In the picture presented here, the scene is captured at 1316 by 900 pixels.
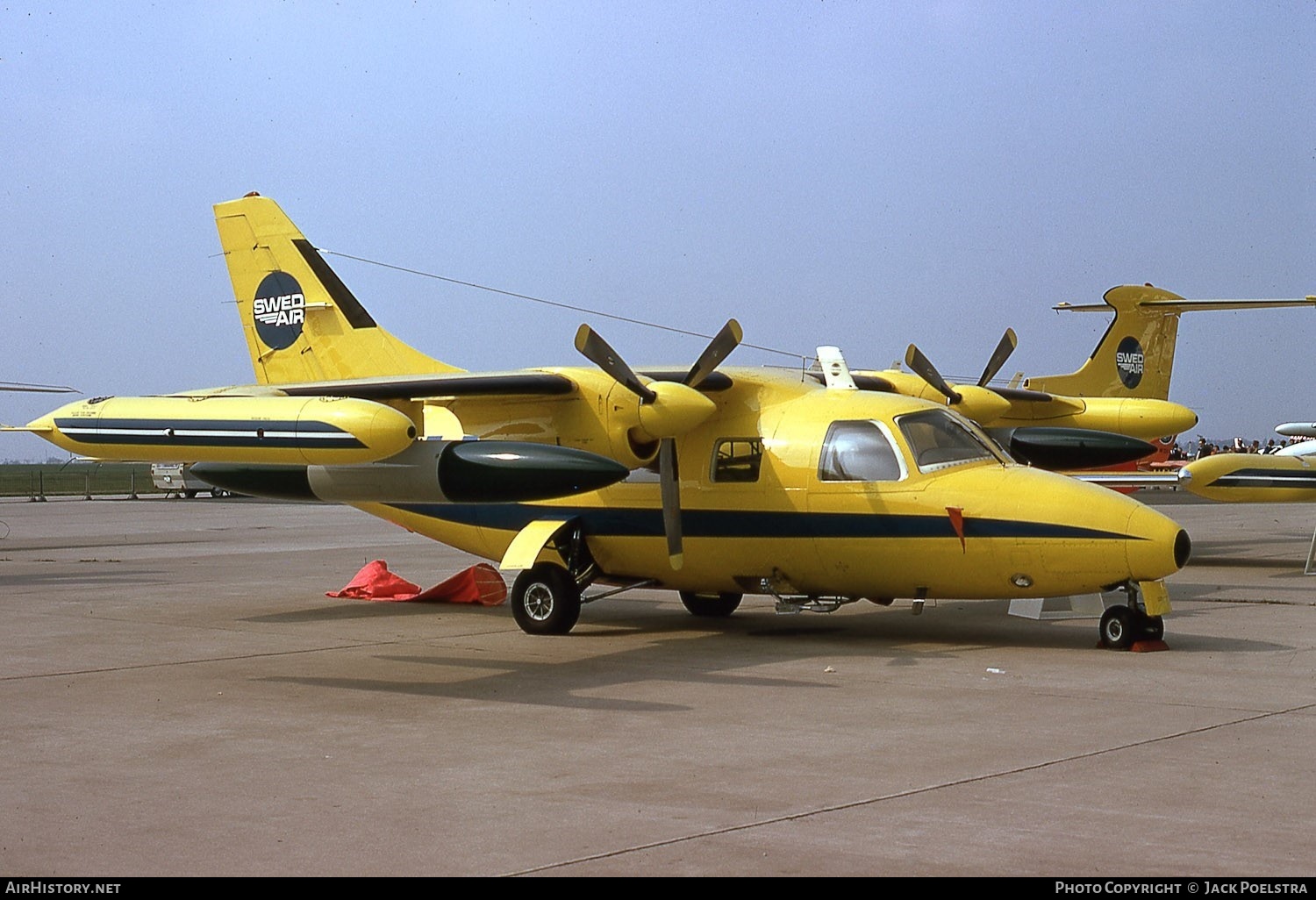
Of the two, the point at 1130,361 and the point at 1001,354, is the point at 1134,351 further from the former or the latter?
the point at 1001,354

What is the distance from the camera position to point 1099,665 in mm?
12117

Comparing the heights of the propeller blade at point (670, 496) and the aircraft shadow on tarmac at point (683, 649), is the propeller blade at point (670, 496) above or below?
above

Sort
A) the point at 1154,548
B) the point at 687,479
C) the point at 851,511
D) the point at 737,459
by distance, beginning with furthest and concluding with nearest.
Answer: the point at 687,479 < the point at 737,459 < the point at 851,511 < the point at 1154,548

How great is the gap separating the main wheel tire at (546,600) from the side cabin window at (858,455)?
2.93 meters

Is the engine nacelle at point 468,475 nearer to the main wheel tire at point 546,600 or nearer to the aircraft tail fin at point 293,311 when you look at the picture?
the main wheel tire at point 546,600

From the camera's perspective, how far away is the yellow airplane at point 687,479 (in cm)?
1173

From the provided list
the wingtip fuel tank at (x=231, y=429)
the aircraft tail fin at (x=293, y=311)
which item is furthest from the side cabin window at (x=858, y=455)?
the aircraft tail fin at (x=293, y=311)

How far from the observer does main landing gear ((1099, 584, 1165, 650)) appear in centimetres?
1295

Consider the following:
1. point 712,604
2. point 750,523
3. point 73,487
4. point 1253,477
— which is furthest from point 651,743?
point 73,487

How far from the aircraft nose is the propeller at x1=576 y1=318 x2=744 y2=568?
415 centimetres

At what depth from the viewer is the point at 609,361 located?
13922 millimetres

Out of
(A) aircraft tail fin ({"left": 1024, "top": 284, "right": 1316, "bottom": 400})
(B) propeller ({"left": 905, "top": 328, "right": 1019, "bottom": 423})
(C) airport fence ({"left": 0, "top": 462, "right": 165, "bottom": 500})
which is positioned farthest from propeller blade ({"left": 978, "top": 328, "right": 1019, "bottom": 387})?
(C) airport fence ({"left": 0, "top": 462, "right": 165, "bottom": 500})

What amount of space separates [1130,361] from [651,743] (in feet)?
73.9
